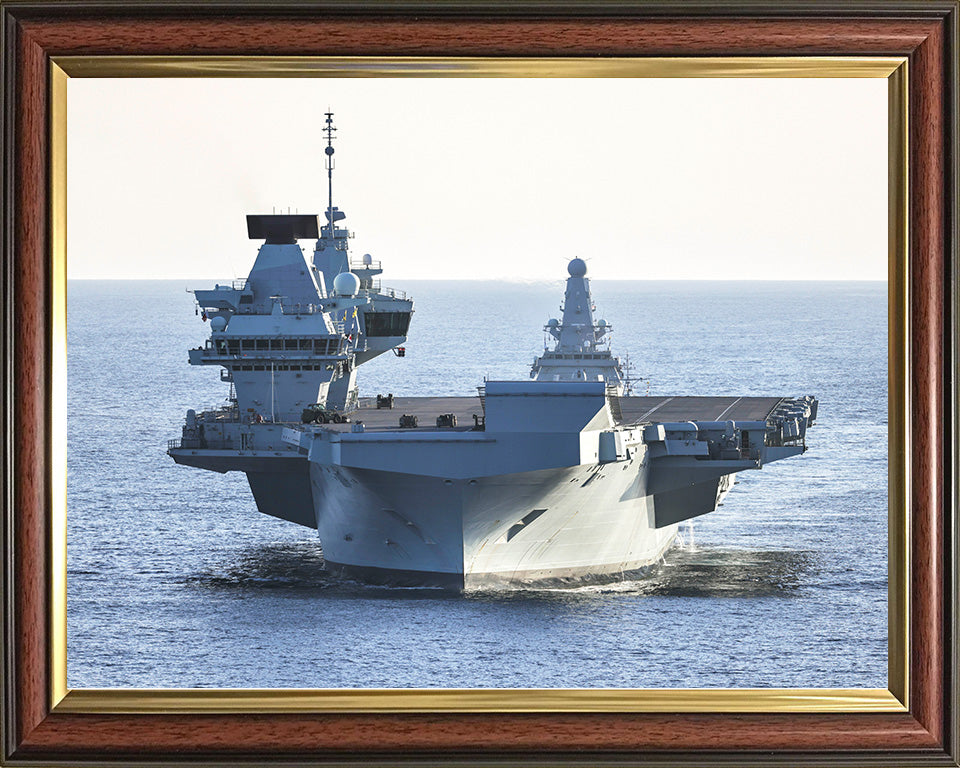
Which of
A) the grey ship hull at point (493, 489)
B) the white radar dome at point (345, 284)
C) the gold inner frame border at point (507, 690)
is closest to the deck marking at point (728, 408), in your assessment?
the grey ship hull at point (493, 489)

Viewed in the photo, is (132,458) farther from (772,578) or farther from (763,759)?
(763,759)

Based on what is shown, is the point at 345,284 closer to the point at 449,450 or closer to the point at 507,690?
the point at 449,450

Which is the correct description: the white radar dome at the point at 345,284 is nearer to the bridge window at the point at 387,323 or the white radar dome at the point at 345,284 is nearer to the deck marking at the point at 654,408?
the bridge window at the point at 387,323

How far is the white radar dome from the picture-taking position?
637 inches

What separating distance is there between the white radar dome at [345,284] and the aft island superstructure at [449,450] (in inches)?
2.2

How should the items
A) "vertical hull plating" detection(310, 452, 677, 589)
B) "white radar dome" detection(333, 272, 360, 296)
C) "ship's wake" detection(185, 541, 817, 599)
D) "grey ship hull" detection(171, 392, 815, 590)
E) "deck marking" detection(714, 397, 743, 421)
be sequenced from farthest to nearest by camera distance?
"white radar dome" detection(333, 272, 360, 296) → "vertical hull plating" detection(310, 452, 677, 589) → "grey ship hull" detection(171, 392, 815, 590) → "deck marking" detection(714, 397, 743, 421) → "ship's wake" detection(185, 541, 817, 599)

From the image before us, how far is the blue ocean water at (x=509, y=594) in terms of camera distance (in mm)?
5805

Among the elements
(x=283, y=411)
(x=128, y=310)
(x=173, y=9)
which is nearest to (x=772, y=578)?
(x=128, y=310)

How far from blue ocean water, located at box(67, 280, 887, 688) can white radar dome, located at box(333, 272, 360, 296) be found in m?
1.41

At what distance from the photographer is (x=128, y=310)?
7.22 meters

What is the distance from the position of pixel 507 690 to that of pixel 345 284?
12.7 meters

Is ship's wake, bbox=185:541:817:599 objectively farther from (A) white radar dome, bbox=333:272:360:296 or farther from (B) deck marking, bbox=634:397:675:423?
(A) white radar dome, bbox=333:272:360:296

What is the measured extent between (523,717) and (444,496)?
403 inches

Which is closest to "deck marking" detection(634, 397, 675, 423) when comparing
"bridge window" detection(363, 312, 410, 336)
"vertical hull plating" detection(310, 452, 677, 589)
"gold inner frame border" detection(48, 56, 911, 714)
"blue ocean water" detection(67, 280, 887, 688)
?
"vertical hull plating" detection(310, 452, 677, 589)
